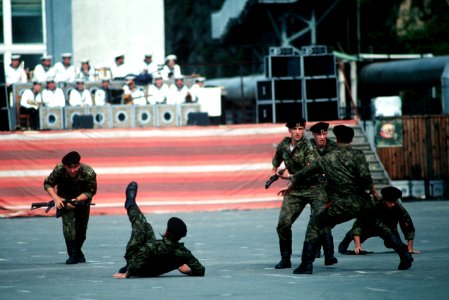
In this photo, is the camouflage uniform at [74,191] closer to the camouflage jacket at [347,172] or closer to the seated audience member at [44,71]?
the camouflage jacket at [347,172]

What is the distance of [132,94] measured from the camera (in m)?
30.0

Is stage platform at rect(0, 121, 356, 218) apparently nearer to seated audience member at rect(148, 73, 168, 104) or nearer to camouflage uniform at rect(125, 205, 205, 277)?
seated audience member at rect(148, 73, 168, 104)

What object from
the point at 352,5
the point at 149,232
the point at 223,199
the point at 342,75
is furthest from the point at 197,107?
the point at 352,5

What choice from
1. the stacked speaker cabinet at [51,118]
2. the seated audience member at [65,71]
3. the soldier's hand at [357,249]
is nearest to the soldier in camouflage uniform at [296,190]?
the soldier's hand at [357,249]

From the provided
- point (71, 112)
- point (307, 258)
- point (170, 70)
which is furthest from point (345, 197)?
point (170, 70)

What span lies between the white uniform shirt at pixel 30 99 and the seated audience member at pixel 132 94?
7.09 ft

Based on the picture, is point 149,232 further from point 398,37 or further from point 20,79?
point 398,37

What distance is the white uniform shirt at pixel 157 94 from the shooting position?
98.5 ft

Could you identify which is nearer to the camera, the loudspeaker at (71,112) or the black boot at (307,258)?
the black boot at (307,258)

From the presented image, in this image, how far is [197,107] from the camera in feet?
96.7

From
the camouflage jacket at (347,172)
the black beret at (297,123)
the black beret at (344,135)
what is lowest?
the camouflage jacket at (347,172)

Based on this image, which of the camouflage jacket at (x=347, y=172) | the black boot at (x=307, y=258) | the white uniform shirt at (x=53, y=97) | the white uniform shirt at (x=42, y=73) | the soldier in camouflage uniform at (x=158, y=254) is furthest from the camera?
the white uniform shirt at (x=42, y=73)

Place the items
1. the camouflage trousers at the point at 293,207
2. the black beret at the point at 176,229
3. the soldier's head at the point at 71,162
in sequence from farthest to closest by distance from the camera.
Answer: the soldier's head at the point at 71,162 → the camouflage trousers at the point at 293,207 → the black beret at the point at 176,229

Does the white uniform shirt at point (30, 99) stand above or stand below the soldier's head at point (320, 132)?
above
